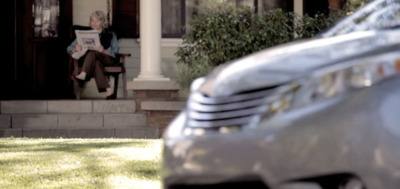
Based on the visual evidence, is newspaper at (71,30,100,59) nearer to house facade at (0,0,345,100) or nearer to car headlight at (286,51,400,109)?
house facade at (0,0,345,100)

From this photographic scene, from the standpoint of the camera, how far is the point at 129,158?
776 cm

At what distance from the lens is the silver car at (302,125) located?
2.49 metres

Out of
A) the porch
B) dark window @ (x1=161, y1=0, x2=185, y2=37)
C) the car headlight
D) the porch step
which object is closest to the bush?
the porch

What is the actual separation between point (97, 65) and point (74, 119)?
936mm

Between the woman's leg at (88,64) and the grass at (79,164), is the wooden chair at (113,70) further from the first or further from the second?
the grass at (79,164)

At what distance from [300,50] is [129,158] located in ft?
16.3

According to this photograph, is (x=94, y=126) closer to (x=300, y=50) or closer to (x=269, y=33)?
(x=269, y=33)

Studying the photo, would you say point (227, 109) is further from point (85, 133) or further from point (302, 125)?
point (85, 133)

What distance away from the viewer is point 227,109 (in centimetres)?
279

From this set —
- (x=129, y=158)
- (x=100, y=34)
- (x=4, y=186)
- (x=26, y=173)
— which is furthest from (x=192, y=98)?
(x=100, y=34)

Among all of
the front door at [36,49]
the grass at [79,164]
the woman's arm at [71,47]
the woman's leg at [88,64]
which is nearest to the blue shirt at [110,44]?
the woman's arm at [71,47]

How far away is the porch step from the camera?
38.1ft

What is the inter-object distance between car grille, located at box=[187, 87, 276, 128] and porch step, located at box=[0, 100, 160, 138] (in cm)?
874

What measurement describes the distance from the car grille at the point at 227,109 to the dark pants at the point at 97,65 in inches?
376
